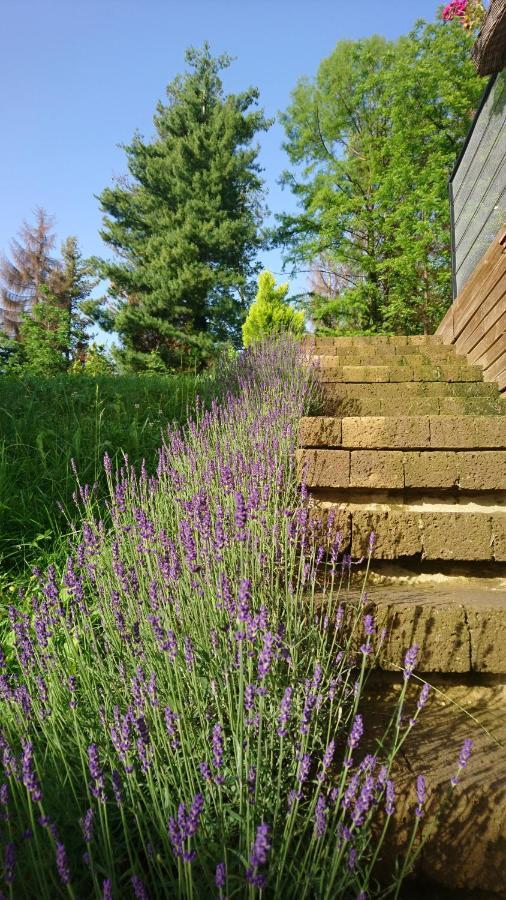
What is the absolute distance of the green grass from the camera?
2709mm

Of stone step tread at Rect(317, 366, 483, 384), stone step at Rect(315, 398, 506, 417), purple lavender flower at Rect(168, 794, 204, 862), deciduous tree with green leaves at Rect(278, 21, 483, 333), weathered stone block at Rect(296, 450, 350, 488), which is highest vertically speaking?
deciduous tree with green leaves at Rect(278, 21, 483, 333)

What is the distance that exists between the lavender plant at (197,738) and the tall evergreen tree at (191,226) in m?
14.6

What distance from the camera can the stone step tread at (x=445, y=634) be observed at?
1.64m

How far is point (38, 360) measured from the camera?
11562mm

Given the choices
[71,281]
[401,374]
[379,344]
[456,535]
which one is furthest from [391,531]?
[71,281]

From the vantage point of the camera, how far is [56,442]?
3.43 metres

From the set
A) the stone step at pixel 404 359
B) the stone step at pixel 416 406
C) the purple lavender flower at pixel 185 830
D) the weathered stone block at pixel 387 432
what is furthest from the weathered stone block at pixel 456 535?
the stone step at pixel 404 359

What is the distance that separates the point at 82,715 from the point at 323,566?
107cm

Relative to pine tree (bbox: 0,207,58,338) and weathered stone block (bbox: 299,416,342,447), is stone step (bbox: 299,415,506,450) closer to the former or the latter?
weathered stone block (bbox: 299,416,342,447)

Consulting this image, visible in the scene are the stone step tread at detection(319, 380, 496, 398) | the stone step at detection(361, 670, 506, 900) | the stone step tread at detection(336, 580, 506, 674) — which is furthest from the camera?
the stone step tread at detection(319, 380, 496, 398)

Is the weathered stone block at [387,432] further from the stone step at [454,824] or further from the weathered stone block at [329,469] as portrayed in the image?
the stone step at [454,824]

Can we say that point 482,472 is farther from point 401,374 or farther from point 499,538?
point 401,374

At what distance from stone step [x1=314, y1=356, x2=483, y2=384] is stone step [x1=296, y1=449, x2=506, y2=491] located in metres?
1.75

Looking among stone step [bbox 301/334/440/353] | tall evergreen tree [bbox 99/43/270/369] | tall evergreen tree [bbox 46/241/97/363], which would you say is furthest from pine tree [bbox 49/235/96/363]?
stone step [bbox 301/334/440/353]
